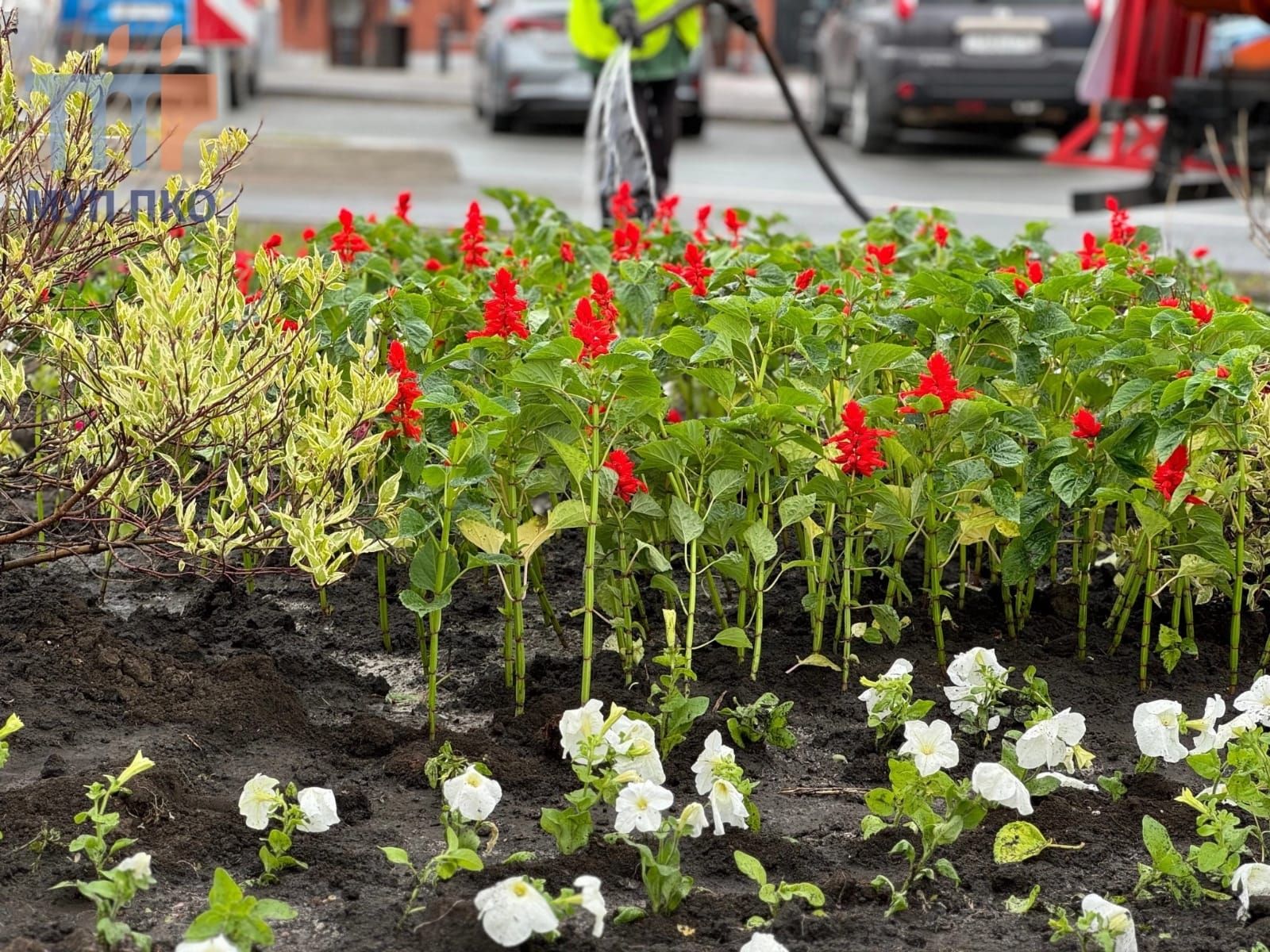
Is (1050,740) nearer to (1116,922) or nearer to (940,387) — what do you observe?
(1116,922)

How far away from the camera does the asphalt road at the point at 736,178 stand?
38.8ft

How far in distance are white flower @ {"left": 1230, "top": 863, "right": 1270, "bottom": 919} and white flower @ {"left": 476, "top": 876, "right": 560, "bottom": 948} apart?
1.04 metres

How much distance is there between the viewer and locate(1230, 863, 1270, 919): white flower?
2.57 meters

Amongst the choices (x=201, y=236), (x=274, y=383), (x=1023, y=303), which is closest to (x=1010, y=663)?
(x=1023, y=303)

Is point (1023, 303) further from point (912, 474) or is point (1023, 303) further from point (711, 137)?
point (711, 137)

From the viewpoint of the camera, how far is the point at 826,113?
18.5 meters

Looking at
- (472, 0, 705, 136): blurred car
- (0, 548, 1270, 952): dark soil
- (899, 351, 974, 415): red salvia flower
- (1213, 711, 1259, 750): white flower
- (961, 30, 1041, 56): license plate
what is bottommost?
(0, 548, 1270, 952): dark soil

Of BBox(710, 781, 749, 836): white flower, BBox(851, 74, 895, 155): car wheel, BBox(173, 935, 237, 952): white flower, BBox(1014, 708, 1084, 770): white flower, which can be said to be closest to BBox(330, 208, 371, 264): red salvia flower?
BBox(710, 781, 749, 836): white flower

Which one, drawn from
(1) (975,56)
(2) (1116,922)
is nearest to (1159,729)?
(2) (1116,922)

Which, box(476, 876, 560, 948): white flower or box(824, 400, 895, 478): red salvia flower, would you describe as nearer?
box(476, 876, 560, 948): white flower

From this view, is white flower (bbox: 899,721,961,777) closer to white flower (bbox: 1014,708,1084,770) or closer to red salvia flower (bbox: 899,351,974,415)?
white flower (bbox: 1014,708,1084,770)

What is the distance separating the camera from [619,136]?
802cm

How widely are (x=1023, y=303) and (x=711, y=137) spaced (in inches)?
631

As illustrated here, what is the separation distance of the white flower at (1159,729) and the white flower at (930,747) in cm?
38
